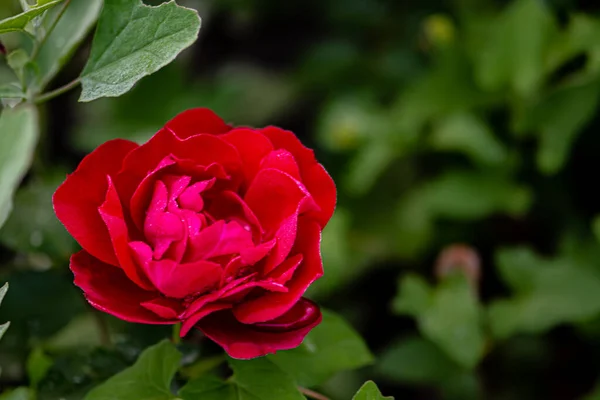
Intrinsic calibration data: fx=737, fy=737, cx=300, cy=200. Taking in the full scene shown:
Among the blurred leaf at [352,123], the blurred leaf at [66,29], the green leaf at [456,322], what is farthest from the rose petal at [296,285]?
the blurred leaf at [352,123]

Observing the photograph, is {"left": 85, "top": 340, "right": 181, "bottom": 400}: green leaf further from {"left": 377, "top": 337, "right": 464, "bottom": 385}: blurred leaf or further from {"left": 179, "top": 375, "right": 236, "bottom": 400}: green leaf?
{"left": 377, "top": 337, "right": 464, "bottom": 385}: blurred leaf

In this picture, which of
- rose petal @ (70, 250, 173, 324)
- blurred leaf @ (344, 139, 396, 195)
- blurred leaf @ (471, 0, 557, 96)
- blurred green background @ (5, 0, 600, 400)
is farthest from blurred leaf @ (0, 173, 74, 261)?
blurred leaf @ (471, 0, 557, 96)

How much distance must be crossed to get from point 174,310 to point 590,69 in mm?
670

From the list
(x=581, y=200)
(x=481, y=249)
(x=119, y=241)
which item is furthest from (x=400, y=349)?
(x=119, y=241)

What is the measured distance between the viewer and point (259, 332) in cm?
45

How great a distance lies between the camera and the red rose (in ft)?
1.41

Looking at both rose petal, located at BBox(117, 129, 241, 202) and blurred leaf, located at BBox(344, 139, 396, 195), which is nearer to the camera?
rose petal, located at BBox(117, 129, 241, 202)

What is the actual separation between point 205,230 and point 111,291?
7cm

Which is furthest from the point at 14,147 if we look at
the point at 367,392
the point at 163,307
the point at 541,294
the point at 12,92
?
the point at 541,294

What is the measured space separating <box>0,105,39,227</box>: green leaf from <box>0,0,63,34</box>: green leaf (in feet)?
0.18

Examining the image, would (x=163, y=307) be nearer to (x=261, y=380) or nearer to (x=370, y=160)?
(x=261, y=380)

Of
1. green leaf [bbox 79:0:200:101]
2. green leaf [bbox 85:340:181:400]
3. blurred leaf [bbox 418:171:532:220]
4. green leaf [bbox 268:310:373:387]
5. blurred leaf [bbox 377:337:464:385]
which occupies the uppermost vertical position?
green leaf [bbox 79:0:200:101]

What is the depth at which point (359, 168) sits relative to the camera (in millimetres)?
1040

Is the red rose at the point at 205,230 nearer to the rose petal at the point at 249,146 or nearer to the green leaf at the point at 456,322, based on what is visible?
the rose petal at the point at 249,146
